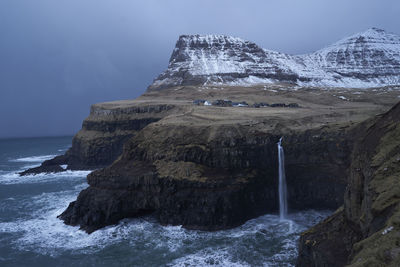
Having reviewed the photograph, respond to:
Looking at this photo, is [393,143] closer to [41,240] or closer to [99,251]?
[99,251]

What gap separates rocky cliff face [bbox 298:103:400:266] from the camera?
10.5m

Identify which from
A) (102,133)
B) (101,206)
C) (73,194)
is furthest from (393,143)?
(102,133)

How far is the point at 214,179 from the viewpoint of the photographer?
35531mm

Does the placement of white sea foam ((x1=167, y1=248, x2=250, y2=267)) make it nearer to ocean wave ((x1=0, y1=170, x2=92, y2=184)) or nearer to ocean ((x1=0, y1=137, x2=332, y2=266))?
ocean ((x1=0, y1=137, x2=332, y2=266))

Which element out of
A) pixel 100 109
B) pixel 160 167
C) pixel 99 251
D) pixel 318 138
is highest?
pixel 100 109

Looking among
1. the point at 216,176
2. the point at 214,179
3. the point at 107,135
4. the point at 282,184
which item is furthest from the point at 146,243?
the point at 107,135

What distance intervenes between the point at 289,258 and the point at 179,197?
14.0 meters

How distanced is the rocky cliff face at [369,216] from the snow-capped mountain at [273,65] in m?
113

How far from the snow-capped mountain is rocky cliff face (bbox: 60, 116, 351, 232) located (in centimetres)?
9291

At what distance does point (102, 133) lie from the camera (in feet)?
255

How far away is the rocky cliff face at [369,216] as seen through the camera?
34.4 feet

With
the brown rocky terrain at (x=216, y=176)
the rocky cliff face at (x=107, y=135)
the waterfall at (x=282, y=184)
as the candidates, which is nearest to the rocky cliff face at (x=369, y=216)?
the brown rocky terrain at (x=216, y=176)

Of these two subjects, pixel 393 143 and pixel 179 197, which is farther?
pixel 179 197

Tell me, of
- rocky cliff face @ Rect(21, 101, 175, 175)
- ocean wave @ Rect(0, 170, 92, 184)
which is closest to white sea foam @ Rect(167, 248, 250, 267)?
ocean wave @ Rect(0, 170, 92, 184)
